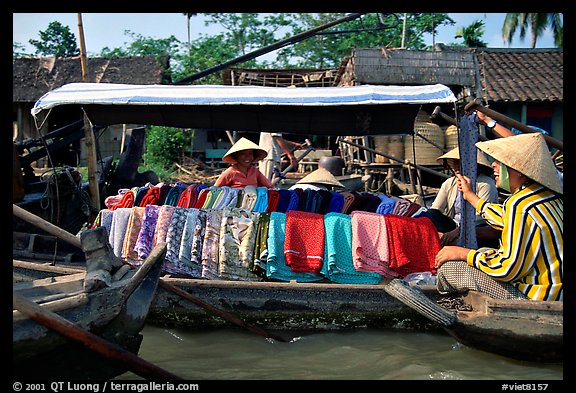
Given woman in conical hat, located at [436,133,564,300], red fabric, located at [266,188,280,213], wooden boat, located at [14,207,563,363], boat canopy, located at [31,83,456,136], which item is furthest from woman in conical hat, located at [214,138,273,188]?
woman in conical hat, located at [436,133,564,300]

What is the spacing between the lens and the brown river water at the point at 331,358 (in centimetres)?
365

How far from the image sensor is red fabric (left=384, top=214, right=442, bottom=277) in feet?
13.8

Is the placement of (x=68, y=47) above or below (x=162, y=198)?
above

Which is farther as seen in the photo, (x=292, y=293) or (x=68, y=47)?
(x=68, y=47)

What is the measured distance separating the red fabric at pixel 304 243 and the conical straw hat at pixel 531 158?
147 centimetres

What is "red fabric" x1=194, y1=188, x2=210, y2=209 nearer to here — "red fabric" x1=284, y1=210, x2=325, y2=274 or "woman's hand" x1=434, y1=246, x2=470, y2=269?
"red fabric" x1=284, y1=210, x2=325, y2=274

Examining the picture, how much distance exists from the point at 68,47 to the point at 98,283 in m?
28.3

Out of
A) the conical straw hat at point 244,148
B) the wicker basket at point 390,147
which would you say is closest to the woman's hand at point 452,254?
the conical straw hat at point 244,148

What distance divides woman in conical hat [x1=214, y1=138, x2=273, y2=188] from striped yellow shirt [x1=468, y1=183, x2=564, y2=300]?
2506 mm

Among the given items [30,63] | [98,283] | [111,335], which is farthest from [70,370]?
[30,63]

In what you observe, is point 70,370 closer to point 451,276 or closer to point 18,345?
point 18,345

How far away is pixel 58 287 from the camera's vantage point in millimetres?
3262

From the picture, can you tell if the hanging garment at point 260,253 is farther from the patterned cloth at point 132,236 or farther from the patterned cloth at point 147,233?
the patterned cloth at point 132,236

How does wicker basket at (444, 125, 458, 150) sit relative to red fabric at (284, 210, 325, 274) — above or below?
above
